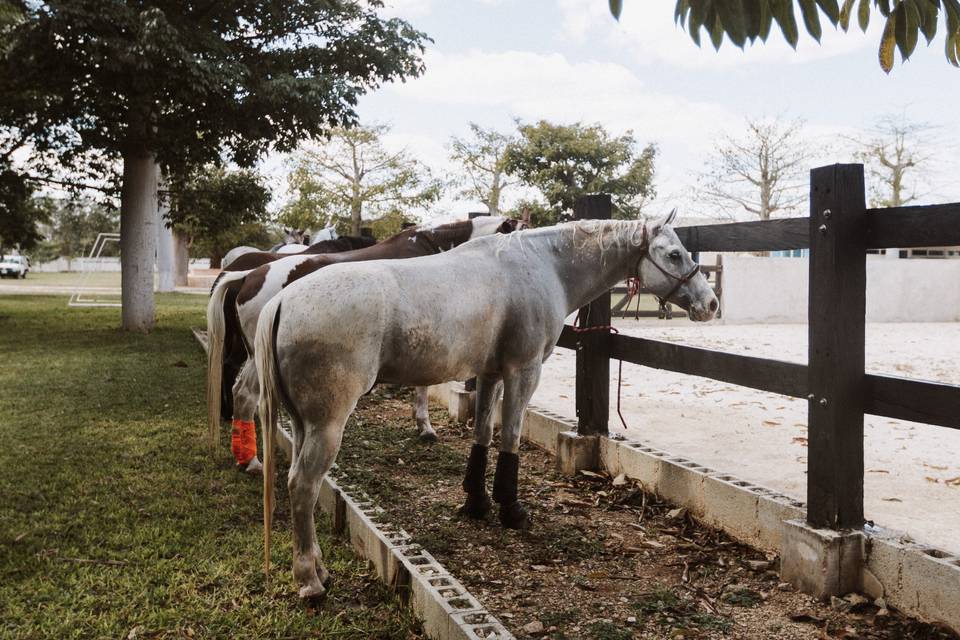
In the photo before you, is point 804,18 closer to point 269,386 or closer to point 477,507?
point 269,386

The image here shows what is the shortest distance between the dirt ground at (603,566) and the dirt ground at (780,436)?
612 millimetres

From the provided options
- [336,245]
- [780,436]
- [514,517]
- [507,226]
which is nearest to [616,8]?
[514,517]

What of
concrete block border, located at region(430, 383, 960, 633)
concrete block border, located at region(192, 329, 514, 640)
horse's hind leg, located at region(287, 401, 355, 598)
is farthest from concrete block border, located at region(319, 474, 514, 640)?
concrete block border, located at region(430, 383, 960, 633)

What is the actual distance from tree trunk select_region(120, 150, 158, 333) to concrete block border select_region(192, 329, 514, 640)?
11445 mm

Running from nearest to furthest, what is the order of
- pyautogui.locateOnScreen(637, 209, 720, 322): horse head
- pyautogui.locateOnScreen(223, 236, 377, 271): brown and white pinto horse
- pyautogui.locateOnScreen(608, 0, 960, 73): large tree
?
pyautogui.locateOnScreen(608, 0, 960, 73): large tree < pyautogui.locateOnScreen(637, 209, 720, 322): horse head < pyautogui.locateOnScreen(223, 236, 377, 271): brown and white pinto horse

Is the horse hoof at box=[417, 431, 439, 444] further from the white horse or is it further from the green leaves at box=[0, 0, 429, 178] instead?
the green leaves at box=[0, 0, 429, 178]

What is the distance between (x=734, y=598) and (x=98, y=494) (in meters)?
3.68

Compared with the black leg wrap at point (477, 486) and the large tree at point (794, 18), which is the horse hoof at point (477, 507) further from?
the large tree at point (794, 18)

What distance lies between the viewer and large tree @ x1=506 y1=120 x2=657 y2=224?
3422 cm

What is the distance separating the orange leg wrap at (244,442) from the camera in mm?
5059

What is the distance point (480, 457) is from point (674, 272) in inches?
59.2

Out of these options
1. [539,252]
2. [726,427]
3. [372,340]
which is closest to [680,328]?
[726,427]

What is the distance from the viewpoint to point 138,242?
14.2m

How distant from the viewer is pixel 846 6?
2.20m
